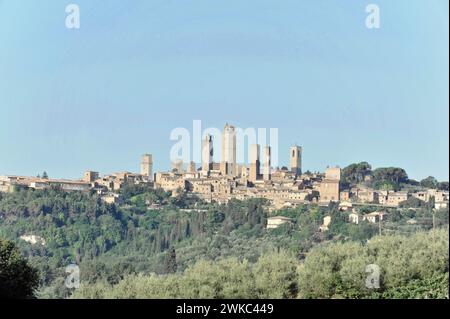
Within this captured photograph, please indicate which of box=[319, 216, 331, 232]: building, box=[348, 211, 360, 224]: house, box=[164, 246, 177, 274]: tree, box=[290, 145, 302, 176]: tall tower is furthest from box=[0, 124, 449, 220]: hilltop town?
box=[164, 246, 177, 274]: tree

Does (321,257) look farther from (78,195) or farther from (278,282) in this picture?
(78,195)

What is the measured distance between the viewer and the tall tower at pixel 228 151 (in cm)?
2078

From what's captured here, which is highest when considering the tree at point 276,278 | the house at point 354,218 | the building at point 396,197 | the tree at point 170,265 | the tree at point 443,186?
the tree at point 443,186

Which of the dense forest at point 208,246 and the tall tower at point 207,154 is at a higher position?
the tall tower at point 207,154

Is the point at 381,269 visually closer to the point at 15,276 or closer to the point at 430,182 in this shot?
the point at 15,276

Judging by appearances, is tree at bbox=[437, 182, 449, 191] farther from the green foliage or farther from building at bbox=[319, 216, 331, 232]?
the green foliage

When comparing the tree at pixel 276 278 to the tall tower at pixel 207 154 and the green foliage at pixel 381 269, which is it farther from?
the tall tower at pixel 207 154

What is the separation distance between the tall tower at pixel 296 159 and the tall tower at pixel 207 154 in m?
2.13

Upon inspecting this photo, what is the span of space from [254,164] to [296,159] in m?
2.14

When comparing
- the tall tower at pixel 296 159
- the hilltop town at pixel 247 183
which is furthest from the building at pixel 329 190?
the tall tower at pixel 296 159
